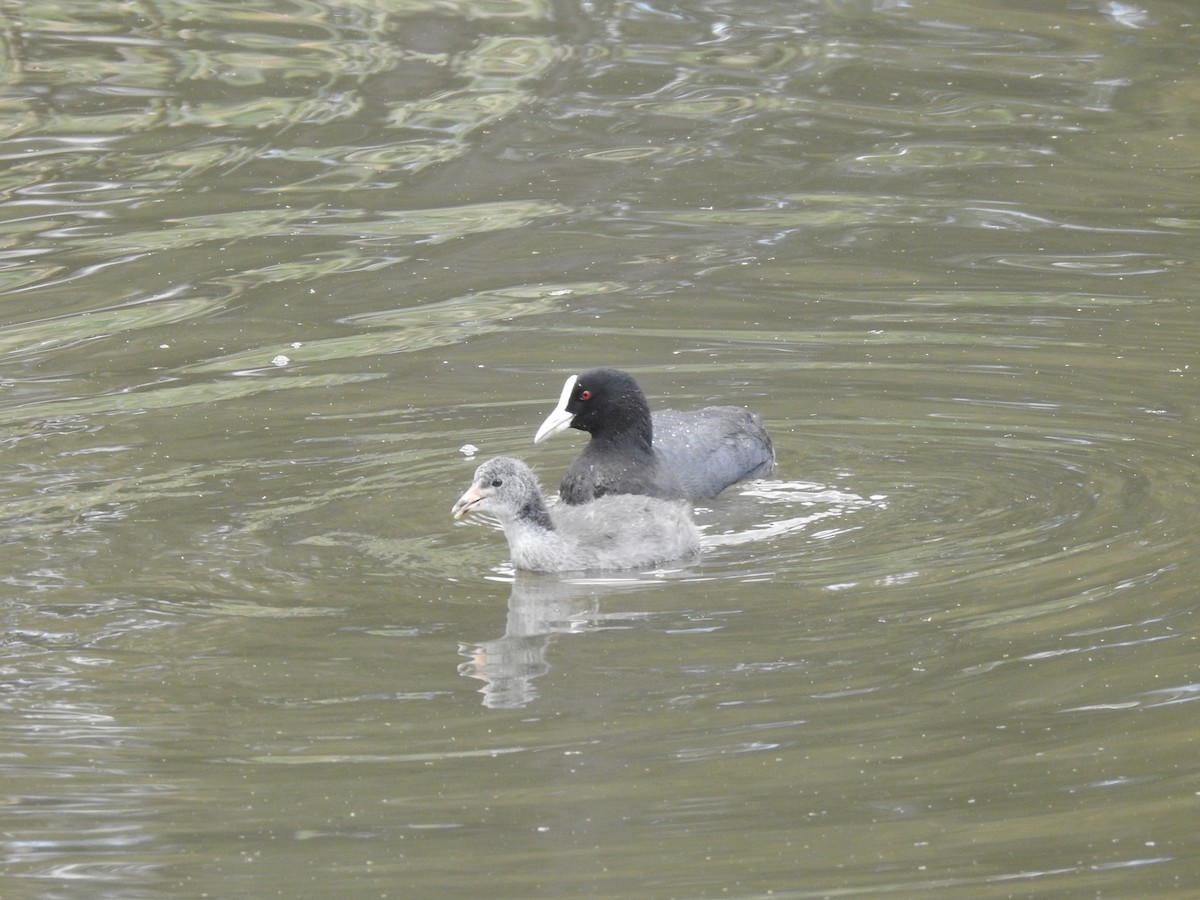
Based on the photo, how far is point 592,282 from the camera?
44.3 feet

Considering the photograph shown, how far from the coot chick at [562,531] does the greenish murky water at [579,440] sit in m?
0.17

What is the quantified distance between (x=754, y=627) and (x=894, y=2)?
40.2 feet

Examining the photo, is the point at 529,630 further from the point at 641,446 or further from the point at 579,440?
→ the point at 579,440

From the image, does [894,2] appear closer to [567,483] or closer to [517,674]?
[567,483]

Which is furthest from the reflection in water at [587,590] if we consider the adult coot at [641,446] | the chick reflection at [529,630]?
the adult coot at [641,446]

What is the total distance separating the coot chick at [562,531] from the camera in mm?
8789

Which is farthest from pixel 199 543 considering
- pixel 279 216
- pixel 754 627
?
pixel 279 216

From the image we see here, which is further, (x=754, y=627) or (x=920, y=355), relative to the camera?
(x=920, y=355)

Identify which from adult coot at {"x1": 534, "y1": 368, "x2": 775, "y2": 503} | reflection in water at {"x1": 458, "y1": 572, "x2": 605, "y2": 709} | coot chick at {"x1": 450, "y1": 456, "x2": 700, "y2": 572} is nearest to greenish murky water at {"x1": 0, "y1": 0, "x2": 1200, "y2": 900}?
reflection in water at {"x1": 458, "y1": 572, "x2": 605, "y2": 709}

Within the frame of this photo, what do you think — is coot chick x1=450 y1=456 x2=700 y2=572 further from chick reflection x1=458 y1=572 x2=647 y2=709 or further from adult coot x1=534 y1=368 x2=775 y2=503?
adult coot x1=534 y1=368 x2=775 y2=503

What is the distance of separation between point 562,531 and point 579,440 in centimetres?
261

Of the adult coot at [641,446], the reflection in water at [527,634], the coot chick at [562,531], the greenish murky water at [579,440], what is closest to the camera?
the greenish murky water at [579,440]

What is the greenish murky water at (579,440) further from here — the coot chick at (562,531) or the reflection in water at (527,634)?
the coot chick at (562,531)

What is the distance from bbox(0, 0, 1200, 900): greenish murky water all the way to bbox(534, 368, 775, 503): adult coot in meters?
0.29
